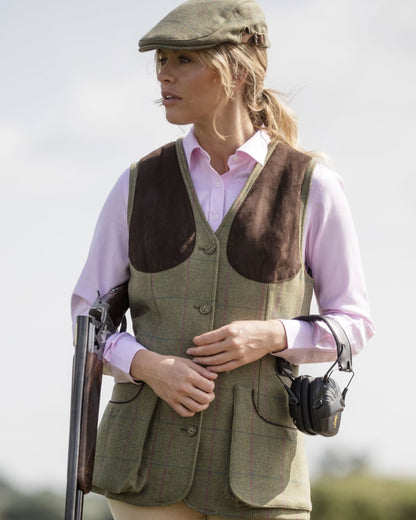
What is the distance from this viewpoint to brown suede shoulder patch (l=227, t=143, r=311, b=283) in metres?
2.88

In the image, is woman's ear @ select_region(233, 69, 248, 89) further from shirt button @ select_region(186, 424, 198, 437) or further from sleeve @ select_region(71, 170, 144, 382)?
shirt button @ select_region(186, 424, 198, 437)

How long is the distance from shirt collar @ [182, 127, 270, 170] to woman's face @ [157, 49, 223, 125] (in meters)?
0.13

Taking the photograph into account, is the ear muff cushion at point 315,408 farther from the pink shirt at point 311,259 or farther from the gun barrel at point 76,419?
the gun barrel at point 76,419

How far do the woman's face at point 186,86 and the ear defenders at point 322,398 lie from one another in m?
0.71

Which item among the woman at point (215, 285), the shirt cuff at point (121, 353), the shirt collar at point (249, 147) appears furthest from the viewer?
the shirt collar at point (249, 147)

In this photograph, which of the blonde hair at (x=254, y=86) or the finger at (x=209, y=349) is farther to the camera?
the blonde hair at (x=254, y=86)

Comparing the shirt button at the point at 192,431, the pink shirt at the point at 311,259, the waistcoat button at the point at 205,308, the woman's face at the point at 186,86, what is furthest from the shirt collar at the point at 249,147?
the shirt button at the point at 192,431

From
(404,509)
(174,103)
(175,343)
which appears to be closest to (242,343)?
(175,343)

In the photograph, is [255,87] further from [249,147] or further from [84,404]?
[84,404]

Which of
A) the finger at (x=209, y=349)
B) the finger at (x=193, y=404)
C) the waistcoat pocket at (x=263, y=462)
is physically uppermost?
the finger at (x=209, y=349)

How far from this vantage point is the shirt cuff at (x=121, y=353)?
2.89 m

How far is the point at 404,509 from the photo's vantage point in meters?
8.36

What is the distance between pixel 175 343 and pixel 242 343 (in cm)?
22

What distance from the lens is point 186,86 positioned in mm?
2943
